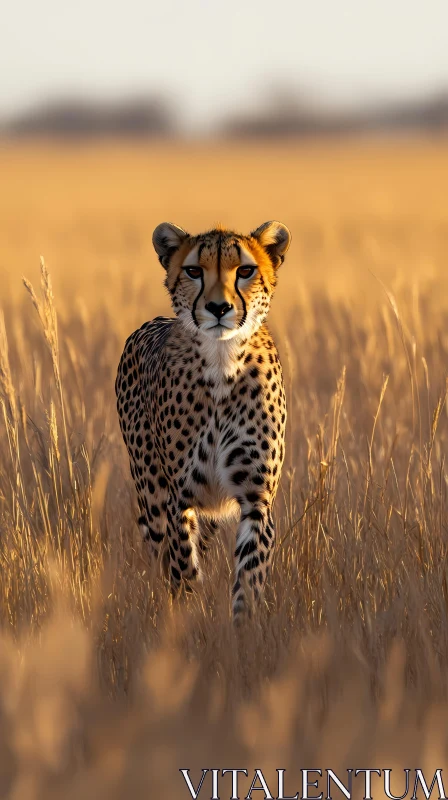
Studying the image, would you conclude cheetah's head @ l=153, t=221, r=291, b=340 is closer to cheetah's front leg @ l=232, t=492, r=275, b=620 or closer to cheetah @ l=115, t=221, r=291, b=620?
cheetah @ l=115, t=221, r=291, b=620

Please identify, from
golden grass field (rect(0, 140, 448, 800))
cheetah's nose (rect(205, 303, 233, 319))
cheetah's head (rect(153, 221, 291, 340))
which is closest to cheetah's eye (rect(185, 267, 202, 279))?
cheetah's head (rect(153, 221, 291, 340))

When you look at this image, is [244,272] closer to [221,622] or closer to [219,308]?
[219,308]

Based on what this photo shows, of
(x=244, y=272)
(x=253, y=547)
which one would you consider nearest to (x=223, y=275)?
(x=244, y=272)

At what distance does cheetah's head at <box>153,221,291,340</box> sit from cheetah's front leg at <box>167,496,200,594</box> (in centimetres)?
45

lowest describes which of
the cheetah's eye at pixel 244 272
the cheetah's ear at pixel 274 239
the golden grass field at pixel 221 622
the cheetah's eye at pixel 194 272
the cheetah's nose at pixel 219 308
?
the golden grass field at pixel 221 622

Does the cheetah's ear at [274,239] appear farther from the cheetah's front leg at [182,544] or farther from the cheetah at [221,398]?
the cheetah's front leg at [182,544]

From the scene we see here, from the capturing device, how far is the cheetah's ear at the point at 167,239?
2.88 metres

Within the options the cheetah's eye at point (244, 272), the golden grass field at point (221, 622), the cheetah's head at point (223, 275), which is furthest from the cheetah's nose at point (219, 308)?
the golden grass field at point (221, 622)

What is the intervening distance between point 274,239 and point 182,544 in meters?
0.73

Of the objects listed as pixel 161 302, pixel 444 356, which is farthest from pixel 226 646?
pixel 161 302

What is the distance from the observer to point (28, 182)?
34.7 m

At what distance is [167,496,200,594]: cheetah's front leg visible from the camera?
2914 millimetres

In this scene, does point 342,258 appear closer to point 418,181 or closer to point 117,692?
point 117,692

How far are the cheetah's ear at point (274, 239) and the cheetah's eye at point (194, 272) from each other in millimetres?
188
